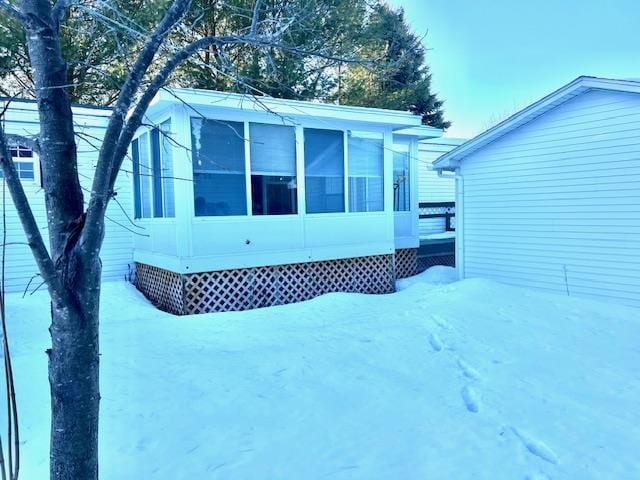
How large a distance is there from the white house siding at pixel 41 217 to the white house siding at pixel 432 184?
846cm

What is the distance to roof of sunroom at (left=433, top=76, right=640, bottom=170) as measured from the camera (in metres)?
6.74

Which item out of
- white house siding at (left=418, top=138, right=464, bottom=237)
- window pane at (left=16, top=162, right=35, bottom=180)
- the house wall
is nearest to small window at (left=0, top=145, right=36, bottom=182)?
window pane at (left=16, top=162, right=35, bottom=180)

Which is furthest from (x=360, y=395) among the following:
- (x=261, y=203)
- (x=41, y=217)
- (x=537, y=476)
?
(x=41, y=217)

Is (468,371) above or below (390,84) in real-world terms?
below

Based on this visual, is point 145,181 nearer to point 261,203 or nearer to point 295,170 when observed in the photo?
point 261,203

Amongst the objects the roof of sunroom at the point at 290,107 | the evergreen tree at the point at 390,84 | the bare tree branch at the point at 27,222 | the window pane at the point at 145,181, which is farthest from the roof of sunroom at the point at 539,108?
the bare tree branch at the point at 27,222

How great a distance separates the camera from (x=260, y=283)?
7809mm

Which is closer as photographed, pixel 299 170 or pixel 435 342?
pixel 435 342

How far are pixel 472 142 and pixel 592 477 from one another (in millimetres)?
7297

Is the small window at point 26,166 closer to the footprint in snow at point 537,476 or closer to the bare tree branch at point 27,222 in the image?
the bare tree branch at point 27,222

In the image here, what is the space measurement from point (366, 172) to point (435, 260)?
161 inches

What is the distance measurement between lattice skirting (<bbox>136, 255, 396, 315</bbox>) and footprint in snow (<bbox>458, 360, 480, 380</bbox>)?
12.7 ft

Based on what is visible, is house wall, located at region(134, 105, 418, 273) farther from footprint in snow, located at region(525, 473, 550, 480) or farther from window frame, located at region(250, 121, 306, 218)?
footprint in snow, located at region(525, 473, 550, 480)

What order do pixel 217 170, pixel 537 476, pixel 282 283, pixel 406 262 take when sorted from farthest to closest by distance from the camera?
pixel 406 262
pixel 282 283
pixel 217 170
pixel 537 476
